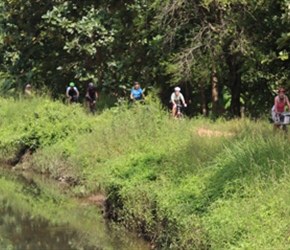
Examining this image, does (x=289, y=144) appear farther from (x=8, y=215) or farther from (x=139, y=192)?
(x=8, y=215)

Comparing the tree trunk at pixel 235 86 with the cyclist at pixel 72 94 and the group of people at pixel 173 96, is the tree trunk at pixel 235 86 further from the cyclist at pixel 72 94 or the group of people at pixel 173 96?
the cyclist at pixel 72 94

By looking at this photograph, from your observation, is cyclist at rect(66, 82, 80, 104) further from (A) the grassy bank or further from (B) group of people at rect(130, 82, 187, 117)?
(B) group of people at rect(130, 82, 187, 117)

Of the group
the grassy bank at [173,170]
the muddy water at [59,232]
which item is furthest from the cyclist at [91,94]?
the muddy water at [59,232]

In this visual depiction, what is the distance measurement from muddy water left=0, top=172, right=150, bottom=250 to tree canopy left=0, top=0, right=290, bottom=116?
6.90 metres

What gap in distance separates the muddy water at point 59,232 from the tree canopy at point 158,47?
6897 millimetres

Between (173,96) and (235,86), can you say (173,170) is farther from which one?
(235,86)

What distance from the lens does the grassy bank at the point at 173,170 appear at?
328 inches

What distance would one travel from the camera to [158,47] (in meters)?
21.0

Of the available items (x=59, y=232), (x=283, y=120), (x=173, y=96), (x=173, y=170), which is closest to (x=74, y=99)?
(x=173, y=96)

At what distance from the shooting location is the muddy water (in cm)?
1138

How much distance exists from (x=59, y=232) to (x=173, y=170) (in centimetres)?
280

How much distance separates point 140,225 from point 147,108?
21.8ft

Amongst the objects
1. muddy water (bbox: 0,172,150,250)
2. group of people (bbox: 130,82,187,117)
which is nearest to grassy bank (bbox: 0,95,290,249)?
muddy water (bbox: 0,172,150,250)

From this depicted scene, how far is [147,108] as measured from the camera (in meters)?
17.6
